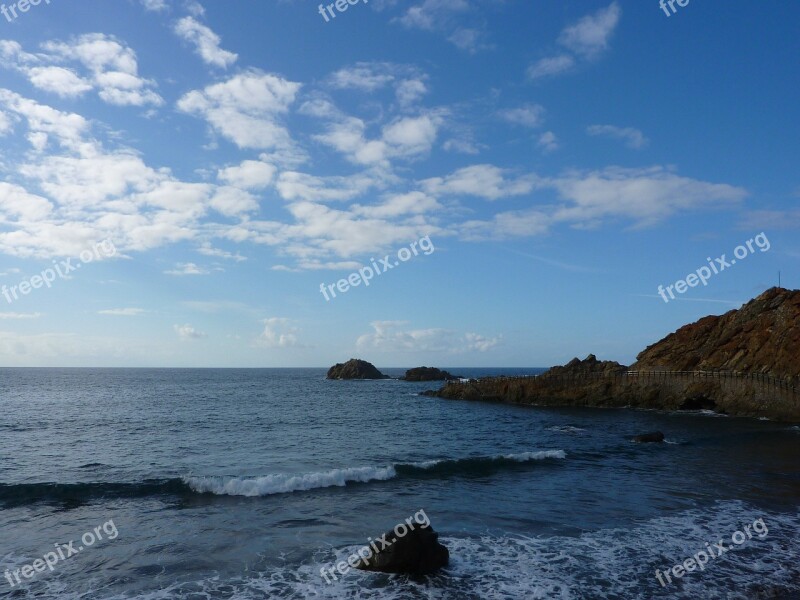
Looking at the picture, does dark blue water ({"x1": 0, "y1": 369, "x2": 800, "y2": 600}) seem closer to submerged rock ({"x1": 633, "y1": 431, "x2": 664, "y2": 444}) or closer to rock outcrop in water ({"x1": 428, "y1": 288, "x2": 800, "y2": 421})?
submerged rock ({"x1": 633, "y1": 431, "x2": 664, "y2": 444})

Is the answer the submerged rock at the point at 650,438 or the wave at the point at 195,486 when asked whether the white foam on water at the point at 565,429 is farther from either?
the wave at the point at 195,486

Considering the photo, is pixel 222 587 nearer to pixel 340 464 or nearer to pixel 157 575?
pixel 157 575

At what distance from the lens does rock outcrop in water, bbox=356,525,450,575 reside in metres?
14.2

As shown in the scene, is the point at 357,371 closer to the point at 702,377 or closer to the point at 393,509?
the point at 702,377

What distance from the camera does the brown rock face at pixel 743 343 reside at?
5588cm

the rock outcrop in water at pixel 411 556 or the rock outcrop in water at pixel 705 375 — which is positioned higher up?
the rock outcrop in water at pixel 705 375

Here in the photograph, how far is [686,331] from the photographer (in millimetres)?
74562

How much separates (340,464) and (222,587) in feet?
52.6

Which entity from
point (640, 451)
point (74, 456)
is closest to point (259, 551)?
point (74, 456)

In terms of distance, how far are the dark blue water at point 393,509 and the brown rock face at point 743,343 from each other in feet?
48.4

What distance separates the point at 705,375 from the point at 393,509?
53627 mm

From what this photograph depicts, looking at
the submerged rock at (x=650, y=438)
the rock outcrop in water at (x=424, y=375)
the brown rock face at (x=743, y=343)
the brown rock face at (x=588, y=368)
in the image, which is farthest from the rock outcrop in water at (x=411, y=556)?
the rock outcrop in water at (x=424, y=375)

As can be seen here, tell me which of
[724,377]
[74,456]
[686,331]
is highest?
[686,331]

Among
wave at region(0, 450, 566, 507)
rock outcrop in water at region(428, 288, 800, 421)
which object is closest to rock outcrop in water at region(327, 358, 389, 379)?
rock outcrop in water at region(428, 288, 800, 421)
